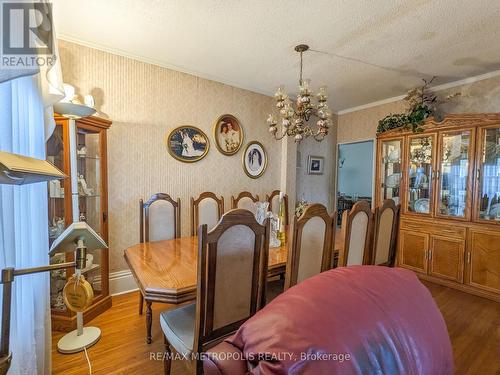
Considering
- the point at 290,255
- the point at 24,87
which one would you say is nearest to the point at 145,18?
the point at 24,87

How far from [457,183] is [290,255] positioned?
2613 mm

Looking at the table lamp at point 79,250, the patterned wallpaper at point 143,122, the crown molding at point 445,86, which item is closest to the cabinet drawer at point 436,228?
the crown molding at point 445,86

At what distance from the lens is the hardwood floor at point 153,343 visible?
1599 millimetres

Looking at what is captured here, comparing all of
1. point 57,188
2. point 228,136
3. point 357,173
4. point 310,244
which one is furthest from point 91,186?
point 357,173

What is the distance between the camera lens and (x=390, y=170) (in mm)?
3393

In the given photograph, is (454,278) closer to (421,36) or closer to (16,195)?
(421,36)

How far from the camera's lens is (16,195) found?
1.16 metres

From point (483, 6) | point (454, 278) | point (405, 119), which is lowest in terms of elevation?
point (454, 278)

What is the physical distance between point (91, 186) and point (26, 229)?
115 cm

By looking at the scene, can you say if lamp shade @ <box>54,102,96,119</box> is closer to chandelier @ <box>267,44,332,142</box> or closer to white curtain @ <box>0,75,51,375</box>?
white curtain @ <box>0,75,51,375</box>

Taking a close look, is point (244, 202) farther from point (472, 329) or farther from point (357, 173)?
point (357, 173)

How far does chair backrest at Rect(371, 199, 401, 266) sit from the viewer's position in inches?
74.2

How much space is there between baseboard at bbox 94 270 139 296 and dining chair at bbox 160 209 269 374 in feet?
5.01

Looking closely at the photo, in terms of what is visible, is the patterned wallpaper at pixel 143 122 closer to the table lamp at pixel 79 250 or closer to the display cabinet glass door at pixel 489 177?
the table lamp at pixel 79 250
